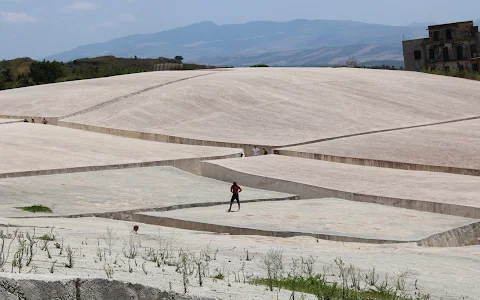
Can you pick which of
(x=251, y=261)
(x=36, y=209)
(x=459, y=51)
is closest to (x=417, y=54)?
(x=459, y=51)

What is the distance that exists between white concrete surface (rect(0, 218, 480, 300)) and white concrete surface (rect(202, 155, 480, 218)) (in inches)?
213

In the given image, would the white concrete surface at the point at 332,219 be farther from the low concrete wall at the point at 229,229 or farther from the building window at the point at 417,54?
the building window at the point at 417,54

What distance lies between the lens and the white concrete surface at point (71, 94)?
45781 mm

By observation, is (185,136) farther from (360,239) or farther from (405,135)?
(360,239)

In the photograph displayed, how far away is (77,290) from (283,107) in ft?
123

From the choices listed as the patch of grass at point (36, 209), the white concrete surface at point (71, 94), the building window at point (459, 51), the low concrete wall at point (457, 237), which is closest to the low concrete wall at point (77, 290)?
the low concrete wall at point (457, 237)

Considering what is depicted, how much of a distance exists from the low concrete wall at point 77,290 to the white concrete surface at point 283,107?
27.7m

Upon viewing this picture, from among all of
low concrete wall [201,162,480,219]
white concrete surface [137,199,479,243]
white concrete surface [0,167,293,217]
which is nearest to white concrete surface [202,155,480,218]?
low concrete wall [201,162,480,219]

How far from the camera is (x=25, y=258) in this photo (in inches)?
361

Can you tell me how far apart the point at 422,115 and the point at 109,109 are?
14.8 m

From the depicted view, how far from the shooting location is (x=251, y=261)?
40.2ft

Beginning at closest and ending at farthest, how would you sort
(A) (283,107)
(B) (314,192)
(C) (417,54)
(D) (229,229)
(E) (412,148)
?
1. (D) (229,229)
2. (B) (314,192)
3. (E) (412,148)
4. (A) (283,107)
5. (C) (417,54)

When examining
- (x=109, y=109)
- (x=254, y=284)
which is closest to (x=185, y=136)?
(x=109, y=109)

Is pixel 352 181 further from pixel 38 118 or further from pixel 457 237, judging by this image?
pixel 38 118
